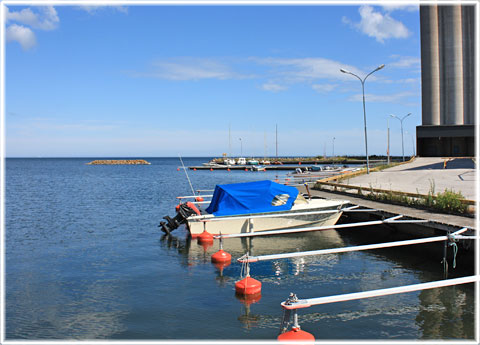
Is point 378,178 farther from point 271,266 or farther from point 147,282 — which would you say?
point 147,282

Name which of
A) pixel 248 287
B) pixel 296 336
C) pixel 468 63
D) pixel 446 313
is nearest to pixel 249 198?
pixel 248 287

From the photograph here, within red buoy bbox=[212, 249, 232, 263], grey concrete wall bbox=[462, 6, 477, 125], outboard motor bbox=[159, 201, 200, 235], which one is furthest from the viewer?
grey concrete wall bbox=[462, 6, 477, 125]

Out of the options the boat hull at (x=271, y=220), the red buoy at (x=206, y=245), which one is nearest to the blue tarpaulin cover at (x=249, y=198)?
the boat hull at (x=271, y=220)

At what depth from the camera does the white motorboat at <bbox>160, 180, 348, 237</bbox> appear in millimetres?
20562

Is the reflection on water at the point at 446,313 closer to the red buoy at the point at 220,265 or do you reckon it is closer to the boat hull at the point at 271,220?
the red buoy at the point at 220,265

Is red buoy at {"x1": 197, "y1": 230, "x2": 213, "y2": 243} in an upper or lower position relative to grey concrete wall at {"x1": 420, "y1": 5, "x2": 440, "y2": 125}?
lower

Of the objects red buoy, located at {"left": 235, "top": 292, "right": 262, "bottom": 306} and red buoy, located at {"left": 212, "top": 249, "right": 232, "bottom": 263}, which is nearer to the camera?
red buoy, located at {"left": 235, "top": 292, "right": 262, "bottom": 306}

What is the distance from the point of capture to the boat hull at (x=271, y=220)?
67.1 feet

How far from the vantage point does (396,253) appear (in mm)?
18297

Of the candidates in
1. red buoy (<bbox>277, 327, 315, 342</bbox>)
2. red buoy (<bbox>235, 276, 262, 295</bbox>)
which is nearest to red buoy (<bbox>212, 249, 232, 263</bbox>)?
red buoy (<bbox>235, 276, 262, 295</bbox>)

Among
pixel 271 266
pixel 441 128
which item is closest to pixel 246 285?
pixel 271 266

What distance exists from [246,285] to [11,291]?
27.1ft

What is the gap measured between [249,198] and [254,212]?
89cm

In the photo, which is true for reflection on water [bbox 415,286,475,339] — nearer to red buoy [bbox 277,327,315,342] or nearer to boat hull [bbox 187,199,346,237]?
red buoy [bbox 277,327,315,342]
